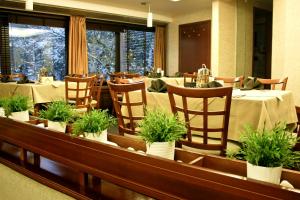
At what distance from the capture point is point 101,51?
7453mm

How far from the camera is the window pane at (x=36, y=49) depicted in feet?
20.0

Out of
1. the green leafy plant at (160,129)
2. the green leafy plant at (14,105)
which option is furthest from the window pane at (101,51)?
the green leafy plant at (160,129)

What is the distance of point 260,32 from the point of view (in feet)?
26.5

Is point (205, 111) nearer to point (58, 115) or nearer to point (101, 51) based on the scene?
point (58, 115)

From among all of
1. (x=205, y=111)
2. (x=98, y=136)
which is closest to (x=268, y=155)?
(x=98, y=136)

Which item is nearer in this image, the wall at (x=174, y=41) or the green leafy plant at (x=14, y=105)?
the green leafy plant at (x=14, y=105)

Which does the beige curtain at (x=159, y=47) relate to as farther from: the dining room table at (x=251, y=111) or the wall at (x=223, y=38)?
the dining room table at (x=251, y=111)

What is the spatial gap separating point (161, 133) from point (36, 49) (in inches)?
245

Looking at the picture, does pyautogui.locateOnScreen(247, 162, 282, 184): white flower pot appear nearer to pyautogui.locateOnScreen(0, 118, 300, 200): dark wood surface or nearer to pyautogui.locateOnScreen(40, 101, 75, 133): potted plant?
pyautogui.locateOnScreen(0, 118, 300, 200): dark wood surface

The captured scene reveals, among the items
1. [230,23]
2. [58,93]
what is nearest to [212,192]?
[58,93]

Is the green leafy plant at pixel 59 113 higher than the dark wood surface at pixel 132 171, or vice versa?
the green leafy plant at pixel 59 113

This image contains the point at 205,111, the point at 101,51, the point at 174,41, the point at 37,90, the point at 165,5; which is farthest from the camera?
the point at 174,41

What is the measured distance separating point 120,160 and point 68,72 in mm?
6175

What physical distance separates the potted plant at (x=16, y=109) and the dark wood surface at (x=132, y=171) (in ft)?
0.71
